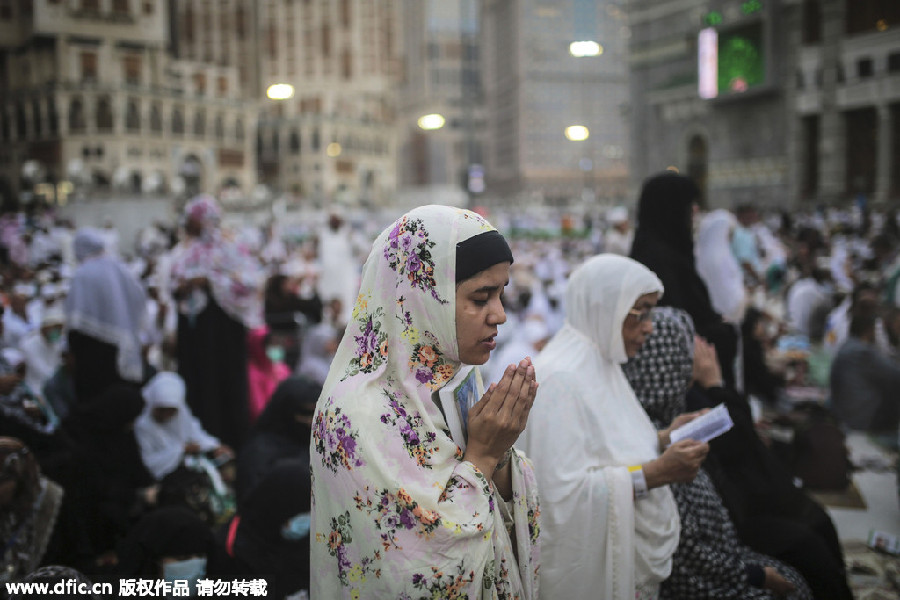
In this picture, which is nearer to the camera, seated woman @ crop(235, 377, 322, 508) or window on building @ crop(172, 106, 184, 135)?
seated woman @ crop(235, 377, 322, 508)

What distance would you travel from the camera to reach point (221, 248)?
552 cm

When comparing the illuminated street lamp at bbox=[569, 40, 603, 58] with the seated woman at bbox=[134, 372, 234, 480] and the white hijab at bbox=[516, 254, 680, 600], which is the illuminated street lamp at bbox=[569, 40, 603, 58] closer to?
the seated woman at bbox=[134, 372, 234, 480]

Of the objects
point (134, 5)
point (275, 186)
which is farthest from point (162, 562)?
point (275, 186)

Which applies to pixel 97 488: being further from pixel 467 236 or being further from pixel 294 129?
pixel 294 129

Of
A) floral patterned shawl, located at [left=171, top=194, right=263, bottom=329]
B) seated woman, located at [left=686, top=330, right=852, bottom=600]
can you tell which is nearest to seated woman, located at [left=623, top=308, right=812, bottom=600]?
seated woman, located at [left=686, top=330, right=852, bottom=600]

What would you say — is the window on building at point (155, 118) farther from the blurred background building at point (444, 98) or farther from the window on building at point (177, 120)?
the window on building at point (177, 120)

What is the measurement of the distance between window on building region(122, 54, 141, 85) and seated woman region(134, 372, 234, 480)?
34185mm

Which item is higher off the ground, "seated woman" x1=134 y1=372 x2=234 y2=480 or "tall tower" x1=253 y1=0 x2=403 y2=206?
"tall tower" x1=253 y1=0 x2=403 y2=206

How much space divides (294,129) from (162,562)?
5199 cm

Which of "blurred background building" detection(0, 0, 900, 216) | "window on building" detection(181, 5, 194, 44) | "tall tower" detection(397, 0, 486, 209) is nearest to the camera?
"blurred background building" detection(0, 0, 900, 216)

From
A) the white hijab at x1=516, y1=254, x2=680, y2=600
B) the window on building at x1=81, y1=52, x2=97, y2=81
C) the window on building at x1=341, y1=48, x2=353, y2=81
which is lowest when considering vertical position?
the white hijab at x1=516, y1=254, x2=680, y2=600

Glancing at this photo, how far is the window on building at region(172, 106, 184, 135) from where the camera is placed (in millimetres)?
40350

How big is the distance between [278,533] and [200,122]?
142 ft

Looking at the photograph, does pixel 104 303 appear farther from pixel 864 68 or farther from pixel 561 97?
pixel 561 97
